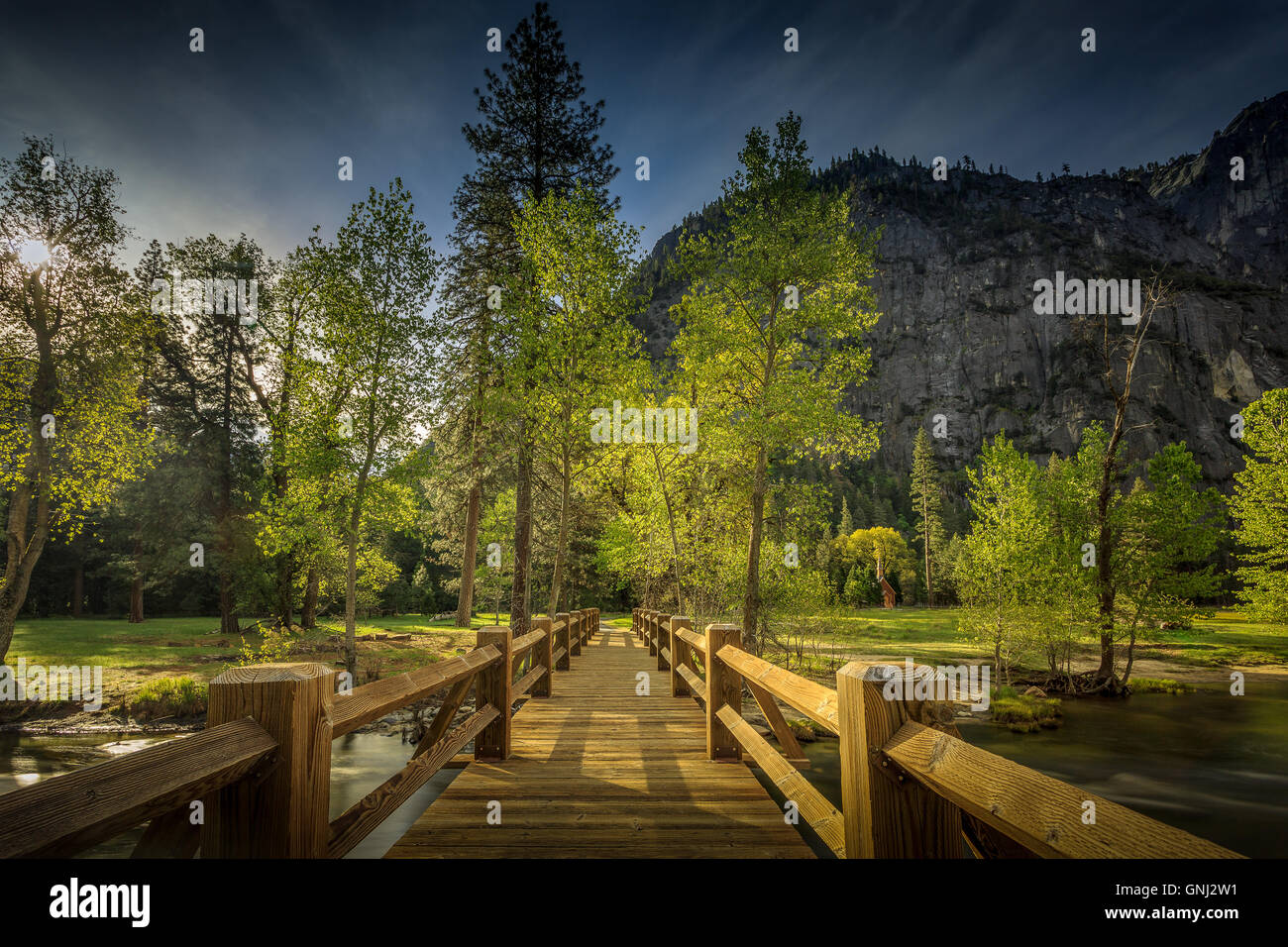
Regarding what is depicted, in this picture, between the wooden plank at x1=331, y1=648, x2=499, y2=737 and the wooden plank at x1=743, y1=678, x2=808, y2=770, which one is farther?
the wooden plank at x1=743, y1=678, x2=808, y2=770

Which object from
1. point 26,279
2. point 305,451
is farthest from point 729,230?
point 26,279

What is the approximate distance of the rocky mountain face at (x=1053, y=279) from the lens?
100875mm

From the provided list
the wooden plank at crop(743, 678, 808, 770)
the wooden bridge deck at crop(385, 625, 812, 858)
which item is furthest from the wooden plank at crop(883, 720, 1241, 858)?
the wooden plank at crop(743, 678, 808, 770)

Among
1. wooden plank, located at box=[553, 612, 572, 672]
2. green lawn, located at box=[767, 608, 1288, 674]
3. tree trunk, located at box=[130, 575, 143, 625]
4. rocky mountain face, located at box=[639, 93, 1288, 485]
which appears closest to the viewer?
wooden plank, located at box=[553, 612, 572, 672]

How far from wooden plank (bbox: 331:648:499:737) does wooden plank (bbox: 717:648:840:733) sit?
6.15 feet

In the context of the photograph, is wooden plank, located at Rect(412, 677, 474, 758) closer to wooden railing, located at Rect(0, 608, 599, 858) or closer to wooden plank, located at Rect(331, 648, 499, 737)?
wooden plank, located at Rect(331, 648, 499, 737)

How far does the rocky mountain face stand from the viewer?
101 metres

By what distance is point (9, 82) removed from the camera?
39.0 ft

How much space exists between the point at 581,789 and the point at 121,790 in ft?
11.1

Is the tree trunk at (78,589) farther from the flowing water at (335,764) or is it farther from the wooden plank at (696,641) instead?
the wooden plank at (696,641)

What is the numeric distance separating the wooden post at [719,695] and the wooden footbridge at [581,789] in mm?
17

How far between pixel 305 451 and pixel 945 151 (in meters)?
240

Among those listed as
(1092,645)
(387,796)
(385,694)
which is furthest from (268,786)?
(1092,645)

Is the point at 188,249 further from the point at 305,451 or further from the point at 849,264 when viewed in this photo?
the point at 849,264
